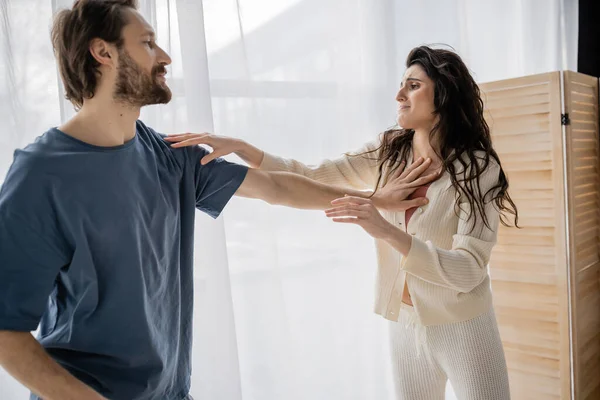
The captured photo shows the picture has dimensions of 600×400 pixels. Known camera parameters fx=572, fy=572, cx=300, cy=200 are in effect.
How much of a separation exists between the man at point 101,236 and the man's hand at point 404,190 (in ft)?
2.10

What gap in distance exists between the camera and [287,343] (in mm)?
2021

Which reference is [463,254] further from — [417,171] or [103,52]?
[103,52]

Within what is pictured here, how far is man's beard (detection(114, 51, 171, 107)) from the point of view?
4.17 ft

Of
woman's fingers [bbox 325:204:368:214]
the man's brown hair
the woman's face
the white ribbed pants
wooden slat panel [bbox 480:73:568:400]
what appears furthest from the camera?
wooden slat panel [bbox 480:73:568:400]

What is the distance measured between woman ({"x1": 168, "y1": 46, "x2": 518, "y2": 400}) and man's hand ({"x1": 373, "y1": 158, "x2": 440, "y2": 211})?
2 cm

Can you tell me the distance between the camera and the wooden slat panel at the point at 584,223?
226 cm

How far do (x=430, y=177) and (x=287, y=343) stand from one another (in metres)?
0.77

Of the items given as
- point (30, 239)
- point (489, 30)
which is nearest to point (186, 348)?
point (30, 239)

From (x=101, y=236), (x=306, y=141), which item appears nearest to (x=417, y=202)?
(x=306, y=141)

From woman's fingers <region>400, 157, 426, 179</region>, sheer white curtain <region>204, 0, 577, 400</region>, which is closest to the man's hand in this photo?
woman's fingers <region>400, 157, 426, 179</region>

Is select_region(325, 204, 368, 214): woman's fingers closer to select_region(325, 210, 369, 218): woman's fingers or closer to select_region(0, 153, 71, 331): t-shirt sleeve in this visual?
select_region(325, 210, 369, 218): woman's fingers

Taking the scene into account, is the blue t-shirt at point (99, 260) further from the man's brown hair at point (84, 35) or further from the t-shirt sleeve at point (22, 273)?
the man's brown hair at point (84, 35)

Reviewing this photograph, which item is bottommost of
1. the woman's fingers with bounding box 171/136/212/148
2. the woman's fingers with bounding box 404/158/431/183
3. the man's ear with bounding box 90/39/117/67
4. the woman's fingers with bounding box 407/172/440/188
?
the woman's fingers with bounding box 407/172/440/188

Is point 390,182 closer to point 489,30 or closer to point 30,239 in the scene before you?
point 30,239
